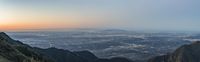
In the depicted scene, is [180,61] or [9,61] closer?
[9,61]

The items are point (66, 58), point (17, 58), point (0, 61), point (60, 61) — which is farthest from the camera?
point (66, 58)

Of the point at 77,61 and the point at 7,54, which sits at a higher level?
the point at 7,54

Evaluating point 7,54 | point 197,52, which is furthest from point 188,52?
point 7,54

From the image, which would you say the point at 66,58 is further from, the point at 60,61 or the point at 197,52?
the point at 197,52

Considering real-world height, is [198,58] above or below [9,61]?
below

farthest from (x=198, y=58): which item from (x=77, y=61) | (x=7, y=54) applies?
(x=7, y=54)

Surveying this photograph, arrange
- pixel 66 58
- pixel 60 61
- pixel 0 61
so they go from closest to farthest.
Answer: pixel 0 61 < pixel 60 61 < pixel 66 58

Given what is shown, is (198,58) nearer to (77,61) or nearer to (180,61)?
(180,61)

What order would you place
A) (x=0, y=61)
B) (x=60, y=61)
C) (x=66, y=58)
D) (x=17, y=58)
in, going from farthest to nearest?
(x=66, y=58) < (x=60, y=61) < (x=17, y=58) < (x=0, y=61)

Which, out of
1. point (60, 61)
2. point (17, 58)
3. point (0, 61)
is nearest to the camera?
point (0, 61)

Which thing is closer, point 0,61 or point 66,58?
point 0,61
